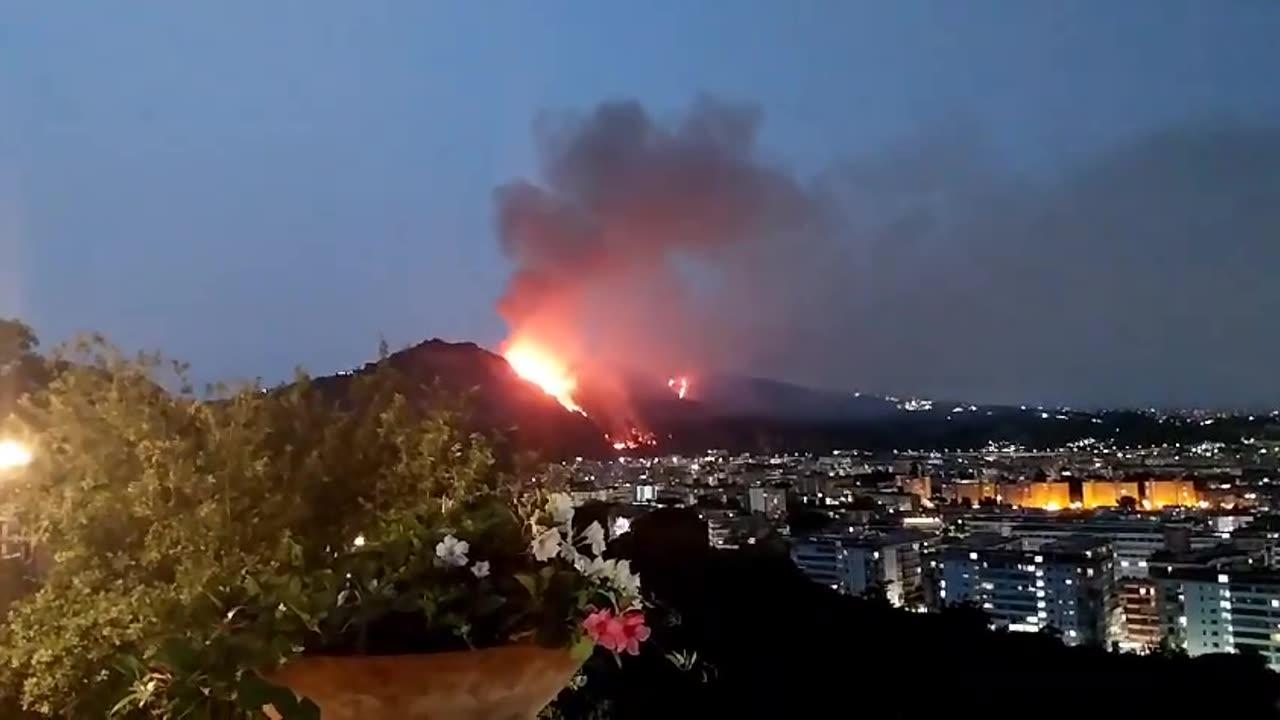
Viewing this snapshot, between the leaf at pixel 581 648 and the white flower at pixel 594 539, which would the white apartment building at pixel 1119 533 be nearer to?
the white flower at pixel 594 539

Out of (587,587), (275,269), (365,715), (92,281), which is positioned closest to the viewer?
(365,715)

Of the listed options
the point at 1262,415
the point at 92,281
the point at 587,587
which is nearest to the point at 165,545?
the point at 587,587

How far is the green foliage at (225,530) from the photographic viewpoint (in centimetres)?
112

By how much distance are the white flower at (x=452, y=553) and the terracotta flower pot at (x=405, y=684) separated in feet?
0.36

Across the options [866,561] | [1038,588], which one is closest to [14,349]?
[866,561]

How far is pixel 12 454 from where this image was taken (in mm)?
1841

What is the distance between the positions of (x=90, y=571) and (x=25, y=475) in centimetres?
24

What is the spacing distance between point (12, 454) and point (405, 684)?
1.08 meters

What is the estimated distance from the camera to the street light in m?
1.78

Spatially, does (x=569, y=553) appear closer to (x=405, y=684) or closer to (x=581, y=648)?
(x=581, y=648)

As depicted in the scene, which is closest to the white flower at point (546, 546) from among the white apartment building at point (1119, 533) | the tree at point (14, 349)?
the tree at point (14, 349)

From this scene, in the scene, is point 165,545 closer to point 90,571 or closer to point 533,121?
point 90,571

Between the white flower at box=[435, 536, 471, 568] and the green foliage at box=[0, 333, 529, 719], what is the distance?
0.01 m

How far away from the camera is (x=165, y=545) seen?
1431 millimetres
